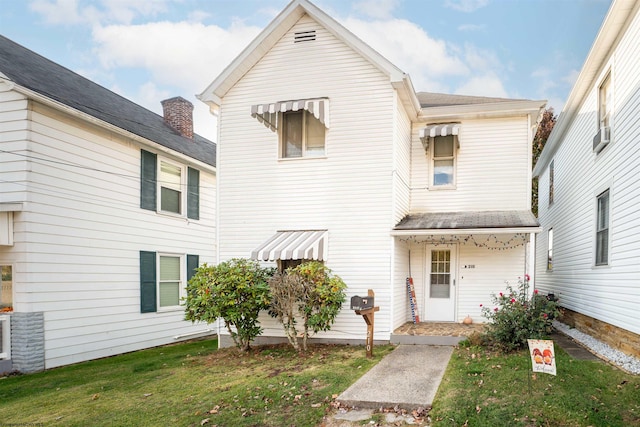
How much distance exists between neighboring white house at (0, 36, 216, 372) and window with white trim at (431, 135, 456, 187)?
7.10 meters

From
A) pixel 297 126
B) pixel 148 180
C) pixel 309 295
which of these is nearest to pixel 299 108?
pixel 297 126

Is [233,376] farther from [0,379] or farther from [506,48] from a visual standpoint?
[506,48]

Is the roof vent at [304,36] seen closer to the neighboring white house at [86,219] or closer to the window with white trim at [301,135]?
the window with white trim at [301,135]

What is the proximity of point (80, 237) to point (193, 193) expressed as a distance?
4.15 metres

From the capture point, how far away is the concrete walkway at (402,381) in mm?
5480

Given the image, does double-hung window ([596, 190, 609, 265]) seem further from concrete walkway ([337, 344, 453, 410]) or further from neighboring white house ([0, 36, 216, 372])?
neighboring white house ([0, 36, 216, 372])

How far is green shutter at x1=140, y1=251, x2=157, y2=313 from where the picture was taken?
11445 mm

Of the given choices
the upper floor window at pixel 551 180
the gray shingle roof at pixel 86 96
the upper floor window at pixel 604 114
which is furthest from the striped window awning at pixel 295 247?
the upper floor window at pixel 551 180

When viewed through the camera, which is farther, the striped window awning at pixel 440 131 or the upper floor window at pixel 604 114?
the striped window awning at pixel 440 131

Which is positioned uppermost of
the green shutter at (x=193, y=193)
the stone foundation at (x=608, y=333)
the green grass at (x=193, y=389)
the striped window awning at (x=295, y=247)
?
the green shutter at (x=193, y=193)

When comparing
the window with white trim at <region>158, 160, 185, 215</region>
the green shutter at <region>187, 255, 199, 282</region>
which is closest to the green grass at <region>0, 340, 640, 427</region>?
the green shutter at <region>187, 255, 199, 282</region>

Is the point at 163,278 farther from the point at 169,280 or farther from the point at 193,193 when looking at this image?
the point at 193,193

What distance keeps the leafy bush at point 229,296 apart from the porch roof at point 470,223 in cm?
327

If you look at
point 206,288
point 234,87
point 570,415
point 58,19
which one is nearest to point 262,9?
point 58,19
